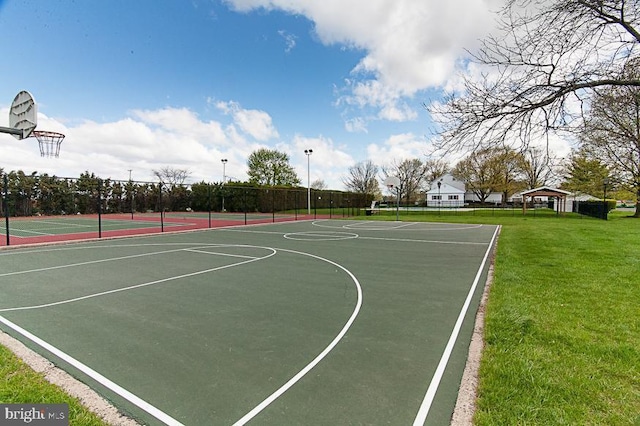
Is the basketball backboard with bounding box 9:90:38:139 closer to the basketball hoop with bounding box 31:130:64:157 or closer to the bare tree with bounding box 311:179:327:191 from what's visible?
the basketball hoop with bounding box 31:130:64:157

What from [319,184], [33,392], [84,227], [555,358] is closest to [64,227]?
[84,227]

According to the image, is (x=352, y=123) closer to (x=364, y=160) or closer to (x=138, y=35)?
(x=138, y=35)

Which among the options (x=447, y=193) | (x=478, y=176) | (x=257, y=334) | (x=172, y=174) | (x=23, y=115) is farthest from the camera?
(x=447, y=193)

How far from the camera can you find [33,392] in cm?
258

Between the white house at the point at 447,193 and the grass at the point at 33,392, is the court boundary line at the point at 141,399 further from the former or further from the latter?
the white house at the point at 447,193

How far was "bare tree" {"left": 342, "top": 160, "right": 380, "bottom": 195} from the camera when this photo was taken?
221 ft

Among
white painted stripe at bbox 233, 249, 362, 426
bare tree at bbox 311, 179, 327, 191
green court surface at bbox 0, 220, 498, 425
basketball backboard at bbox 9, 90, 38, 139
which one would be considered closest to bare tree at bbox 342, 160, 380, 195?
bare tree at bbox 311, 179, 327, 191

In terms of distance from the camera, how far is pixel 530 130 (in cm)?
612

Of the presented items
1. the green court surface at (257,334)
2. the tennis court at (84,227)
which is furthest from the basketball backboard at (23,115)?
the tennis court at (84,227)

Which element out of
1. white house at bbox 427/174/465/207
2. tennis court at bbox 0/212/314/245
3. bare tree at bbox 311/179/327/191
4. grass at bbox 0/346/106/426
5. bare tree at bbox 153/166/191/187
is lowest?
grass at bbox 0/346/106/426

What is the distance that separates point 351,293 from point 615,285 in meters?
4.89

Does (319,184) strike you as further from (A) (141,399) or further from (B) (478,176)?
(A) (141,399)

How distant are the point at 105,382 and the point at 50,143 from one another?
550 inches

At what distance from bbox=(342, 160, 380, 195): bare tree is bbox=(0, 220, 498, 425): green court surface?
5994 centimetres
